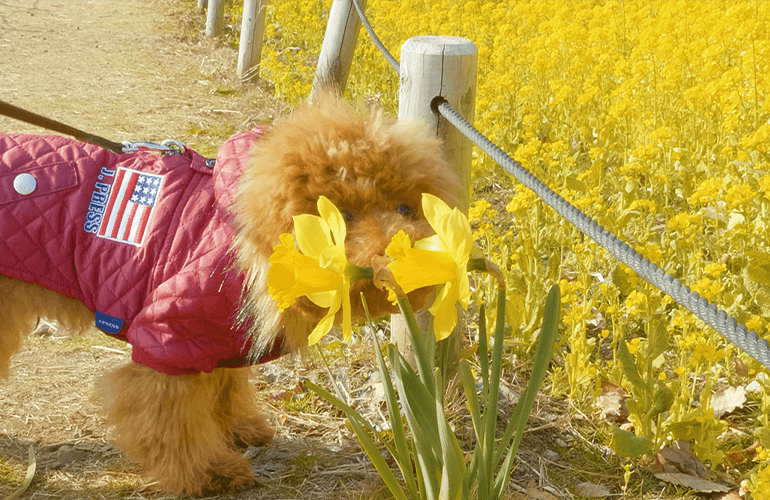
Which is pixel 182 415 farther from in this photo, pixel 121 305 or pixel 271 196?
pixel 271 196

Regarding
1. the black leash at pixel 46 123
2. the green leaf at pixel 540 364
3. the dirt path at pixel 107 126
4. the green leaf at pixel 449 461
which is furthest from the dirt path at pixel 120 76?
the green leaf at pixel 449 461

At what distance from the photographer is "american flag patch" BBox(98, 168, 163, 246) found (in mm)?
1962

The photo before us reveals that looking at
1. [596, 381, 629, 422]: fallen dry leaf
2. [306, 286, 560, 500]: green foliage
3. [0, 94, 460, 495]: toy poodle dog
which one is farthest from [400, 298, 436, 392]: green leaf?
[596, 381, 629, 422]: fallen dry leaf

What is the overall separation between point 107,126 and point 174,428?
12.9ft

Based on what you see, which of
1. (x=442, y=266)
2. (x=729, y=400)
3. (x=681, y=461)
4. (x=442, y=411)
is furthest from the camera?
(x=729, y=400)

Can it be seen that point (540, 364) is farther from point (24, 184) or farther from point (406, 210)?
point (24, 184)

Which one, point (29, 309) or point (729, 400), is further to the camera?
point (729, 400)

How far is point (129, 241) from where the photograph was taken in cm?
196

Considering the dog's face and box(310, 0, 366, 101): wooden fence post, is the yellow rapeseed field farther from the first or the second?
box(310, 0, 366, 101): wooden fence post

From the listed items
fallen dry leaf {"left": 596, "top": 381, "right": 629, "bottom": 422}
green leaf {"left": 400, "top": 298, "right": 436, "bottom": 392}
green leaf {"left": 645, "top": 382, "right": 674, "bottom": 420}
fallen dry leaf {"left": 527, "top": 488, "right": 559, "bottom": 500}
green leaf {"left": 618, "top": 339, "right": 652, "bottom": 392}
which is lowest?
fallen dry leaf {"left": 527, "top": 488, "right": 559, "bottom": 500}

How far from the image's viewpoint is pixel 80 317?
216cm

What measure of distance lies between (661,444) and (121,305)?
1688 mm

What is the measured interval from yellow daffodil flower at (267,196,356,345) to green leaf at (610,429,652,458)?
4.31 feet

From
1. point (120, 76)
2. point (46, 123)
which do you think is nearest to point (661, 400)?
point (46, 123)
